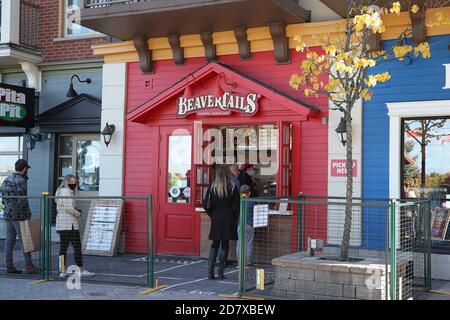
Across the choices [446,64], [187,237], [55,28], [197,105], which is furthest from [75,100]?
[446,64]

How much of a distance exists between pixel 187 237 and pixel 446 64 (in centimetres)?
574

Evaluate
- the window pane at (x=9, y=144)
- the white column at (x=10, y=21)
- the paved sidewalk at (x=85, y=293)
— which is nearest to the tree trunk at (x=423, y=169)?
the paved sidewalk at (x=85, y=293)

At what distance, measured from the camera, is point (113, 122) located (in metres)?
12.6

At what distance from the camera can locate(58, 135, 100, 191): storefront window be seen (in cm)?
1359

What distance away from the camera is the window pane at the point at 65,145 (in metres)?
13.9

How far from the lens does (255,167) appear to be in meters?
11.8

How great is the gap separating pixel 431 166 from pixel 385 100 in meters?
1.36

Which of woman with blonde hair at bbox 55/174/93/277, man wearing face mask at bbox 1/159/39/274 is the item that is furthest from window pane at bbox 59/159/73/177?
woman with blonde hair at bbox 55/174/93/277

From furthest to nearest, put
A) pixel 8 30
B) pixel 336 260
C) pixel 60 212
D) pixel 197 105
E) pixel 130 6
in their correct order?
pixel 8 30 → pixel 197 105 → pixel 130 6 → pixel 60 212 → pixel 336 260

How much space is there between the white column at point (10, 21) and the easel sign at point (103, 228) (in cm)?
433

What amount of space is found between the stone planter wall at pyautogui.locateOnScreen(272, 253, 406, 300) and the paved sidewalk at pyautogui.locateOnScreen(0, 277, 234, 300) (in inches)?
36.7

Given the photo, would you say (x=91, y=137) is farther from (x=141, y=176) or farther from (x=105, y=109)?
(x=141, y=176)

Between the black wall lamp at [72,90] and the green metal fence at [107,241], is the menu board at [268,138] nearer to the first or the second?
the green metal fence at [107,241]

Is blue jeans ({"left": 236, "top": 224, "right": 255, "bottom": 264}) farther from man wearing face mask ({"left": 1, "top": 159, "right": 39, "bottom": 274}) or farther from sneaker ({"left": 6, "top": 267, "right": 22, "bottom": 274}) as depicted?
sneaker ({"left": 6, "top": 267, "right": 22, "bottom": 274})
